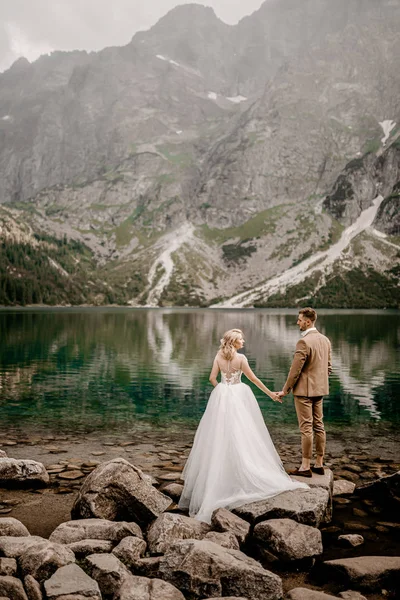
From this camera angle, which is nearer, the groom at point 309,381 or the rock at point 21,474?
the groom at point 309,381

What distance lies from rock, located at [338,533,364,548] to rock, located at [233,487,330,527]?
2.22 ft

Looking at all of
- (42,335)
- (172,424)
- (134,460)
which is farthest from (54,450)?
(42,335)

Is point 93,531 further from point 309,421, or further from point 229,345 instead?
point 309,421

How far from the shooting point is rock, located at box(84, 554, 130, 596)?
902 cm

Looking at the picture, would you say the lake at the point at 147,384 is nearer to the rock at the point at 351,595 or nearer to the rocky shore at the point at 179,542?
the rocky shore at the point at 179,542

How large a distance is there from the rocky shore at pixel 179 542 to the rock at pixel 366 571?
21 millimetres

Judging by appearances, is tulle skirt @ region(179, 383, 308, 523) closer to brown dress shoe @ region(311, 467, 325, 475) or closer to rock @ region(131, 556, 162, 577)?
brown dress shoe @ region(311, 467, 325, 475)

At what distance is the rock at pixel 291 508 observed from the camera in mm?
11859

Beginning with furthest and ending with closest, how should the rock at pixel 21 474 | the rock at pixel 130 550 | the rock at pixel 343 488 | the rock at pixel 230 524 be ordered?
the rock at pixel 21 474
the rock at pixel 343 488
the rock at pixel 230 524
the rock at pixel 130 550

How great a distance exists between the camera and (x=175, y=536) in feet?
36.0

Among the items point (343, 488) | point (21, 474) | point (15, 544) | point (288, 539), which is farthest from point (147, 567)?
point (343, 488)

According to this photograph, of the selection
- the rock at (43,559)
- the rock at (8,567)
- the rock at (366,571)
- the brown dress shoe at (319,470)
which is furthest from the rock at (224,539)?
the brown dress shoe at (319,470)

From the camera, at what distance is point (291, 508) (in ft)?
39.1

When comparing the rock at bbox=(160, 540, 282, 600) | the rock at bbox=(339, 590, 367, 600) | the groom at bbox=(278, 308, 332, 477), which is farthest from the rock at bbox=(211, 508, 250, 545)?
the groom at bbox=(278, 308, 332, 477)
